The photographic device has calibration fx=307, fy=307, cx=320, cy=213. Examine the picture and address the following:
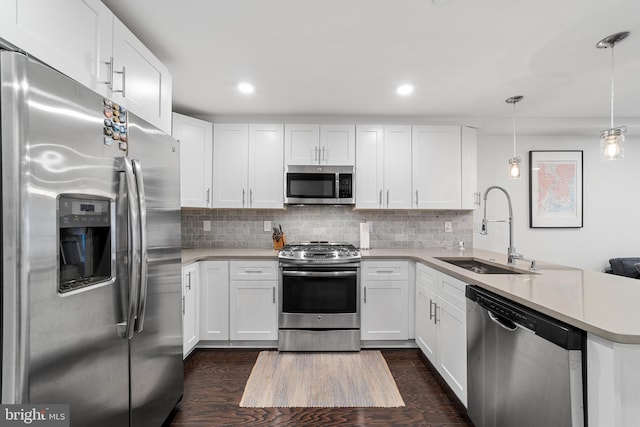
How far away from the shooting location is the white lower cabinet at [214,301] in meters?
2.97

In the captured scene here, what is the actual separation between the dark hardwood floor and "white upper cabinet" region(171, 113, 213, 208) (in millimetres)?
1606

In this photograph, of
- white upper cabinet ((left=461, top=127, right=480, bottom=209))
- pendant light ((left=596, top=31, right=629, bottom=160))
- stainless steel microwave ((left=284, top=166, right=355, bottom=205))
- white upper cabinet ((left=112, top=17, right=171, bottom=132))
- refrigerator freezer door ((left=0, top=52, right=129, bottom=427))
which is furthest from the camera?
white upper cabinet ((left=461, top=127, right=480, bottom=209))

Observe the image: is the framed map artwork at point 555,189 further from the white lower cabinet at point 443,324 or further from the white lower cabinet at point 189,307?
the white lower cabinet at point 189,307

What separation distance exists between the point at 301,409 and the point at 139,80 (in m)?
2.30

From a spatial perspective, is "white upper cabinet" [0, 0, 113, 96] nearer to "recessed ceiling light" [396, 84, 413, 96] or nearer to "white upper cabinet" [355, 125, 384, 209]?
"recessed ceiling light" [396, 84, 413, 96]

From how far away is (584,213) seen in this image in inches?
151

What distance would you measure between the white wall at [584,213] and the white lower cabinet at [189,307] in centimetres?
327

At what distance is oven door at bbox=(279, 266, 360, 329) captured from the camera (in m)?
2.93

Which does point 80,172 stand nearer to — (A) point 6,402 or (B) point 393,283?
(A) point 6,402

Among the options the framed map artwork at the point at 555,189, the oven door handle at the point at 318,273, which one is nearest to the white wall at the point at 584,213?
the framed map artwork at the point at 555,189

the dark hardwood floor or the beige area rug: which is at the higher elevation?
the beige area rug

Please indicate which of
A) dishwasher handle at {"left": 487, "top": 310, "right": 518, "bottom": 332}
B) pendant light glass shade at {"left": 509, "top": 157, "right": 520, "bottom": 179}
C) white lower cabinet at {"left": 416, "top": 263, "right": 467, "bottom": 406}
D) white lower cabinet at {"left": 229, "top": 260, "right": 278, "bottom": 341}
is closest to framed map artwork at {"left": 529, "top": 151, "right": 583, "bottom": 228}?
pendant light glass shade at {"left": 509, "top": 157, "right": 520, "bottom": 179}

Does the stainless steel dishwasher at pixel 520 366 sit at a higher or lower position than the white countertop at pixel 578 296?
lower

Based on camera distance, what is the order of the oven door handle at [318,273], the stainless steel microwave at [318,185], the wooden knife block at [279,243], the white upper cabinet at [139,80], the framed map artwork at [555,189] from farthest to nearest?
the framed map artwork at [555,189] < the wooden knife block at [279,243] < the stainless steel microwave at [318,185] < the oven door handle at [318,273] < the white upper cabinet at [139,80]
